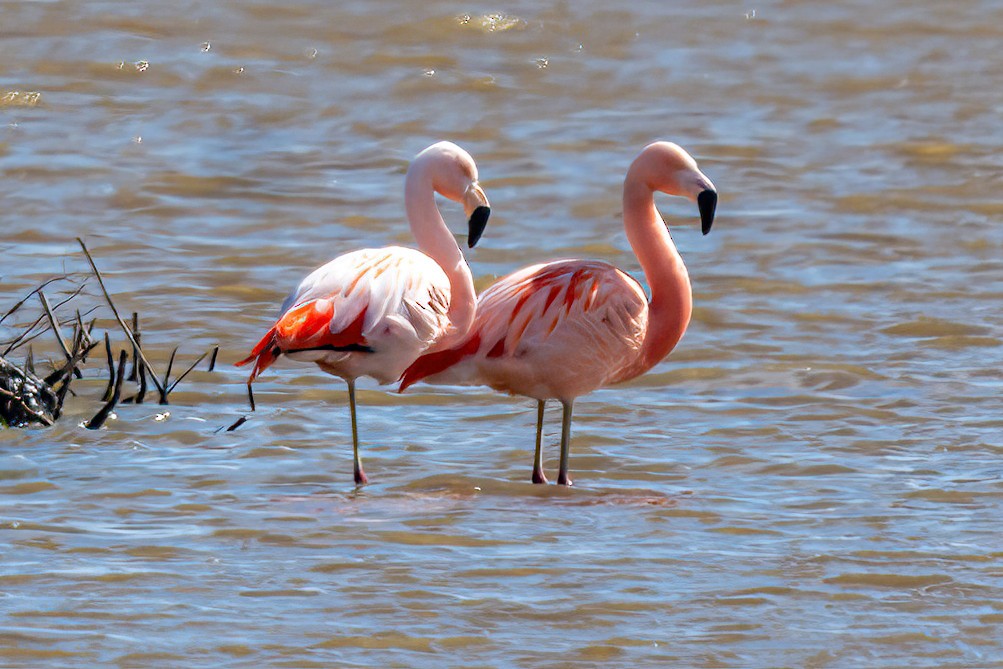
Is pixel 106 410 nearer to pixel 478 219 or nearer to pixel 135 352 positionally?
pixel 135 352

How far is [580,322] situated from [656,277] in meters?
0.45

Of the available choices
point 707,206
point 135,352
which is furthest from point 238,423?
point 707,206

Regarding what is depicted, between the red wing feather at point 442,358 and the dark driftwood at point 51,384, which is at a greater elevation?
the red wing feather at point 442,358

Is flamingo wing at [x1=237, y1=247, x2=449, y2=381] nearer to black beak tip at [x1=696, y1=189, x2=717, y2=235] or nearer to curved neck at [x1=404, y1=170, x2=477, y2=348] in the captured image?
curved neck at [x1=404, y1=170, x2=477, y2=348]

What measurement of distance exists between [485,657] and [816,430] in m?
2.59

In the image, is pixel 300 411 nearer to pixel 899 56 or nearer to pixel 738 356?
pixel 738 356

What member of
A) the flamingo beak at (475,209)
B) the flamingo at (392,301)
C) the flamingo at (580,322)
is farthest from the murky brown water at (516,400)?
the flamingo beak at (475,209)

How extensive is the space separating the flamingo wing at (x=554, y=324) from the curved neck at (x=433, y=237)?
0.41ft

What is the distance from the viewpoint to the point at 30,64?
12797 millimetres

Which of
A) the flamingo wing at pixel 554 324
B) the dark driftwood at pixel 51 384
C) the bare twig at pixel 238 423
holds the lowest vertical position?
the bare twig at pixel 238 423

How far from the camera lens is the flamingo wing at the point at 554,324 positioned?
626cm

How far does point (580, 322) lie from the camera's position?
6.28 m

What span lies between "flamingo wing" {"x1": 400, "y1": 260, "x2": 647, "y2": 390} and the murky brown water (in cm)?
41

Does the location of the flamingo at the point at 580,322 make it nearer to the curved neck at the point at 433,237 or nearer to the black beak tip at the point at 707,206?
the black beak tip at the point at 707,206
